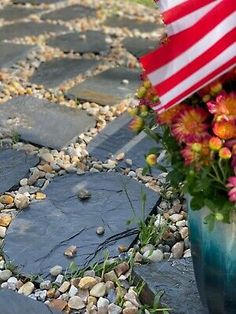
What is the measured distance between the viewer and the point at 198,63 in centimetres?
139

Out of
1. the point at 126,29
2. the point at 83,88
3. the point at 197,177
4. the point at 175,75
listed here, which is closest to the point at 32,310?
the point at 197,177

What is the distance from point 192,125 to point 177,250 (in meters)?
0.78

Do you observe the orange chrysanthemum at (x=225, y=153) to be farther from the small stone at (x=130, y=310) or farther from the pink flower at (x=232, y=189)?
the small stone at (x=130, y=310)

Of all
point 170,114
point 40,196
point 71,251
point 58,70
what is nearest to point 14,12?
point 58,70

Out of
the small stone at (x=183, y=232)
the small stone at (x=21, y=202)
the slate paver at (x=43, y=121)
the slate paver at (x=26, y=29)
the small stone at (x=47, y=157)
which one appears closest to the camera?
the small stone at (x=183, y=232)

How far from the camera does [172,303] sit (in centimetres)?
189

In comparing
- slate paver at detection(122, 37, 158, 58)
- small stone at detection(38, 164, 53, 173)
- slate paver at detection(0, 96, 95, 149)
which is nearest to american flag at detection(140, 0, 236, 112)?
small stone at detection(38, 164, 53, 173)

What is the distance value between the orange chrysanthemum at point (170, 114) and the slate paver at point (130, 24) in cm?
283

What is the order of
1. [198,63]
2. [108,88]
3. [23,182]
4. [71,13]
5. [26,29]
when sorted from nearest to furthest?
[198,63] < [23,182] < [108,88] < [26,29] < [71,13]

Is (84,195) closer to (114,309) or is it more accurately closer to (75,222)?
(75,222)

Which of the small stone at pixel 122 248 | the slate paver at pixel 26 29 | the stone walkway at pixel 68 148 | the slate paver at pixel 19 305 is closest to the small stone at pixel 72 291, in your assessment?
the stone walkway at pixel 68 148

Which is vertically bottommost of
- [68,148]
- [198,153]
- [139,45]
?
[139,45]

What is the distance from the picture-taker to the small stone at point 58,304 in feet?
6.38

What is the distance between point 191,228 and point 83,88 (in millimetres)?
1752
